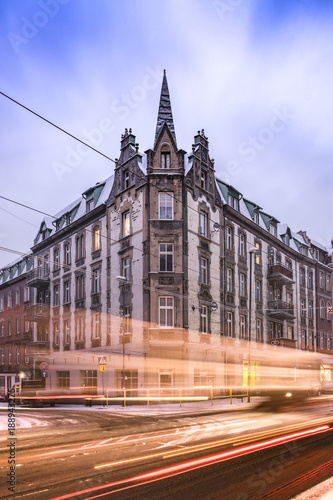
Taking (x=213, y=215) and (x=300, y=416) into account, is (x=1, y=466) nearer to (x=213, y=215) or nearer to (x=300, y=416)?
(x=300, y=416)

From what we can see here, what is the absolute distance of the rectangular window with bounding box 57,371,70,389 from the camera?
3647 cm

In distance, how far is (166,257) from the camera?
96.5 feet

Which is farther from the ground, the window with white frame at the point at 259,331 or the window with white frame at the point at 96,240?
the window with white frame at the point at 96,240

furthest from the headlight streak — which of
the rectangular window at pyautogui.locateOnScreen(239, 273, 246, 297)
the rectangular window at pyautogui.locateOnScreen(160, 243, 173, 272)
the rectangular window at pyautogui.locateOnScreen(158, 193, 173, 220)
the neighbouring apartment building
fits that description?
the rectangular window at pyautogui.locateOnScreen(239, 273, 246, 297)

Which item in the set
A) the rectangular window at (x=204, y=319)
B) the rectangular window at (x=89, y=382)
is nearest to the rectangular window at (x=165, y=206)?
the rectangular window at (x=204, y=319)

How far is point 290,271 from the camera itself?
43031 mm

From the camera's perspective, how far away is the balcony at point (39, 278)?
4200 cm

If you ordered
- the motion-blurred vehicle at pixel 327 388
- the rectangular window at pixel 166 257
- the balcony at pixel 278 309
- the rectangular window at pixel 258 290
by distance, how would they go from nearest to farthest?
1. the rectangular window at pixel 166 257
2. the motion-blurred vehicle at pixel 327 388
3. the rectangular window at pixel 258 290
4. the balcony at pixel 278 309

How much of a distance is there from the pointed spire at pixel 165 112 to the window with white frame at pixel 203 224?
5.39 meters

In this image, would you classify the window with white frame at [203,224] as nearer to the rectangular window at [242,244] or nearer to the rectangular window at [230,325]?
the rectangular window at [242,244]

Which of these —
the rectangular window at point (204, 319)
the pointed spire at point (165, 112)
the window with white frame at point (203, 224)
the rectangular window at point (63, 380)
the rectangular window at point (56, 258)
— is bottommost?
the rectangular window at point (63, 380)

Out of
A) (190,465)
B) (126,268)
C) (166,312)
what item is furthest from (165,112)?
(190,465)

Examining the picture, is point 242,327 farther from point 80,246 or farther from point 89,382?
point 80,246

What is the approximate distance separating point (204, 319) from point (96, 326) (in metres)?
8.14
